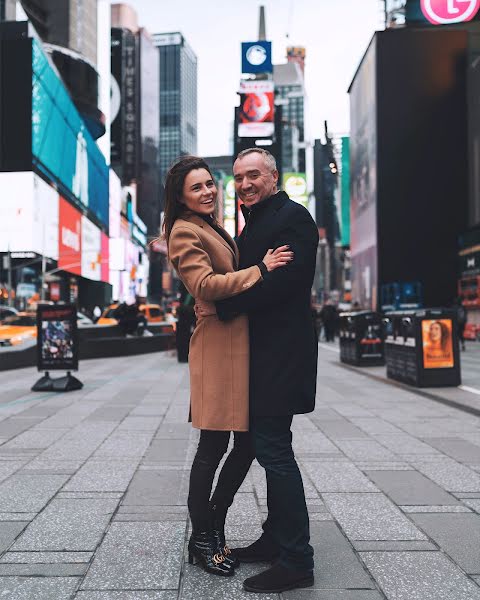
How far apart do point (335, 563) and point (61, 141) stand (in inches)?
2386

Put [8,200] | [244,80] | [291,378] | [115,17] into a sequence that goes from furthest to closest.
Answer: [115,17] → [244,80] → [8,200] → [291,378]

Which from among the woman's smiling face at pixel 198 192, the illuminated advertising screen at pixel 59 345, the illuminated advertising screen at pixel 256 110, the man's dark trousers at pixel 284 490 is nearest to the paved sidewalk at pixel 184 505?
the man's dark trousers at pixel 284 490

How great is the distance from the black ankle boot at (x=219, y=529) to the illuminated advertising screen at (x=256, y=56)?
207 ft

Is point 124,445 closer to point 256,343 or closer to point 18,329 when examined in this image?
point 256,343

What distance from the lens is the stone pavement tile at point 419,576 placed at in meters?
2.83

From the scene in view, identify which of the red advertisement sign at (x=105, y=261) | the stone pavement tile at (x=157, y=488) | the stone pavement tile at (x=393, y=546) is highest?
the red advertisement sign at (x=105, y=261)

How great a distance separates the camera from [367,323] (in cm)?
1565

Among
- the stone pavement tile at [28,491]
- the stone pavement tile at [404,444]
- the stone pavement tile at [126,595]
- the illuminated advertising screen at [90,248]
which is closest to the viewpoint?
the stone pavement tile at [126,595]

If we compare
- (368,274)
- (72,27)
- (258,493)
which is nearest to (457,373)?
(258,493)

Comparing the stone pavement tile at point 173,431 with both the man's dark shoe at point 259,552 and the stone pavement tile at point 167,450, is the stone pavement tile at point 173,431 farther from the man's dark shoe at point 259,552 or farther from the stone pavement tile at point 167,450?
the man's dark shoe at point 259,552

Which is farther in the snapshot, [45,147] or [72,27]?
[72,27]

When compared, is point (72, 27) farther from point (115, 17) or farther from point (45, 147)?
point (115, 17)

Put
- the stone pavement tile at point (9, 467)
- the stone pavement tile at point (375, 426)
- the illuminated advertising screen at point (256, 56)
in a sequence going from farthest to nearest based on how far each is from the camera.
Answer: the illuminated advertising screen at point (256, 56) < the stone pavement tile at point (375, 426) < the stone pavement tile at point (9, 467)

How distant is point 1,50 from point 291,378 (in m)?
55.6
